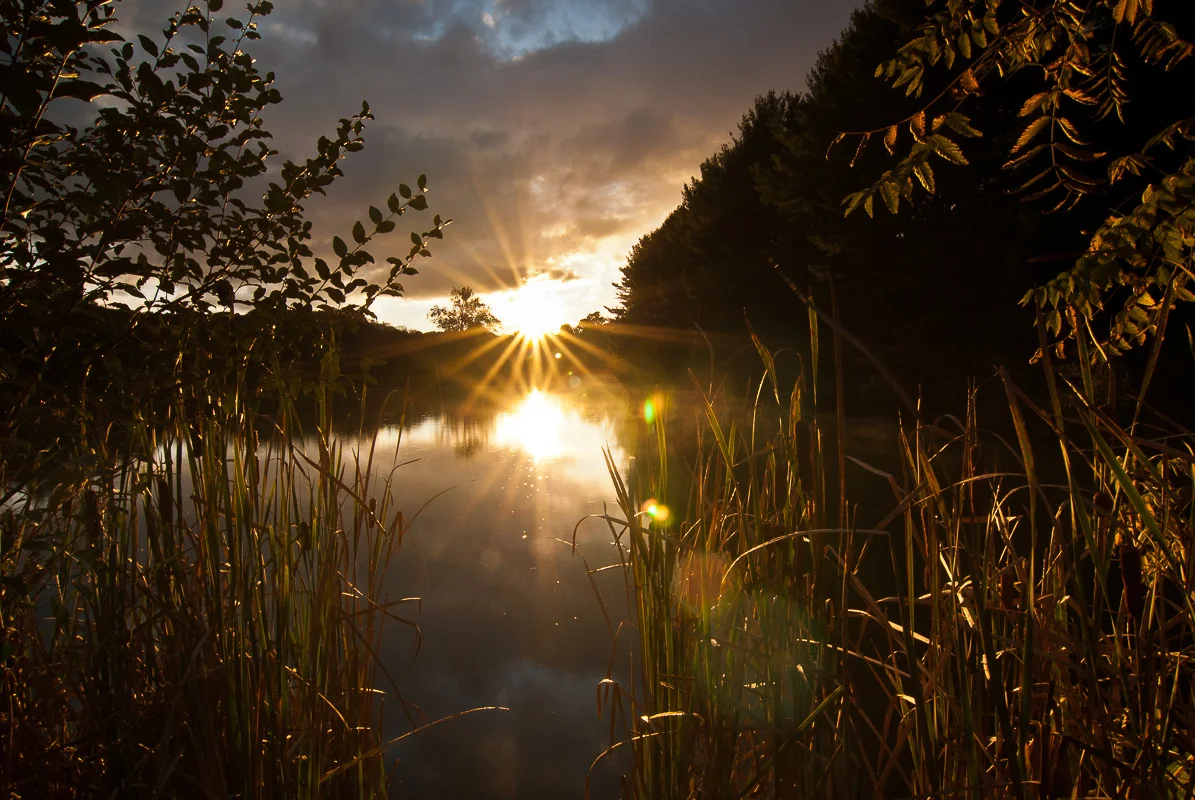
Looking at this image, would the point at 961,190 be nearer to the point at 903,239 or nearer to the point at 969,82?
the point at 903,239

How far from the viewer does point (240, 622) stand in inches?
45.8

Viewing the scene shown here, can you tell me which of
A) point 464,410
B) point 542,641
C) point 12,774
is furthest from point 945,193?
point 12,774

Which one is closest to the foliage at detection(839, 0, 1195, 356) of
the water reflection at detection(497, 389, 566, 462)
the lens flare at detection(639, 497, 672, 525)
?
the lens flare at detection(639, 497, 672, 525)

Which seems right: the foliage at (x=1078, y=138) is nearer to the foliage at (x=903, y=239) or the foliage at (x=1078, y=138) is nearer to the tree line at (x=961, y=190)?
the tree line at (x=961, y=190)

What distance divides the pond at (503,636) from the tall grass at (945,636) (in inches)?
12.3

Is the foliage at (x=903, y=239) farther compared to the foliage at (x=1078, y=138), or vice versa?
the foliage at (x=903, y=239)

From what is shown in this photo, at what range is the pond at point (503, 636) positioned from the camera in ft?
6.78

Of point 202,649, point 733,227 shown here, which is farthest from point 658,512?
point 733,227

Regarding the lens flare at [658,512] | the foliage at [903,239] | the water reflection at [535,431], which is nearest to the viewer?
the lens flare at [658,512]

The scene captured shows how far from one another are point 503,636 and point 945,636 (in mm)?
2225

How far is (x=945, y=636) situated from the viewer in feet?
3.02

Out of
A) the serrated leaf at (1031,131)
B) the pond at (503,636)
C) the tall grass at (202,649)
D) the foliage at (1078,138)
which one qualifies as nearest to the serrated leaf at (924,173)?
the foliage at (1078,138)

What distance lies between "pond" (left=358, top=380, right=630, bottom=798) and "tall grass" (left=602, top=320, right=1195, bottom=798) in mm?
312

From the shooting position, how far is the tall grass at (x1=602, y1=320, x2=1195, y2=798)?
0.71 metres
